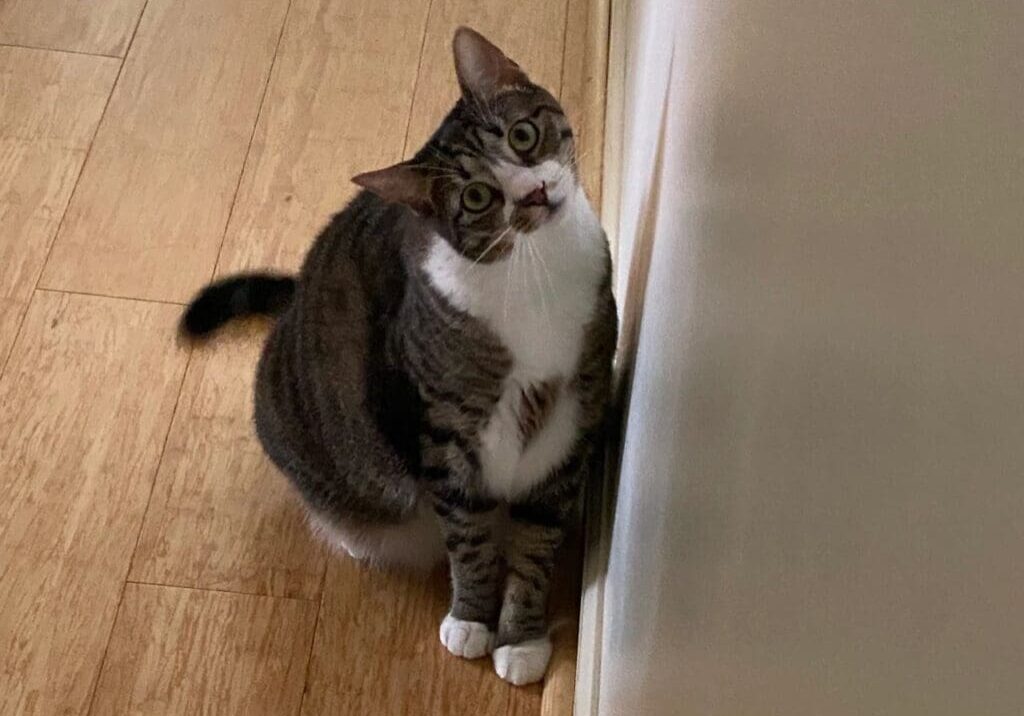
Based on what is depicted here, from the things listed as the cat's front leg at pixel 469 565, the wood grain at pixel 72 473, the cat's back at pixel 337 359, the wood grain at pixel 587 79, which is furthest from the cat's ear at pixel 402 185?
the wood grain at pixel 587 79

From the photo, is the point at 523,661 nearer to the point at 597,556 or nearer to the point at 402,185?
the point at 597,556

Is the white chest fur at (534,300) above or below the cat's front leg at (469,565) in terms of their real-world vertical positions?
above

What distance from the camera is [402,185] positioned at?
97cm

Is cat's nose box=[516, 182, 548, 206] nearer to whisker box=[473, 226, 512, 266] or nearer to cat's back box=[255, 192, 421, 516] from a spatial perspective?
whisker box=[473, 226, 512, 266]

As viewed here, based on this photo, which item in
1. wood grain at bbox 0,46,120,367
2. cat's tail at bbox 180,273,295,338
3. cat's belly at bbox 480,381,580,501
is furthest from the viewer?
wood grain at bbox 0,46,120,367

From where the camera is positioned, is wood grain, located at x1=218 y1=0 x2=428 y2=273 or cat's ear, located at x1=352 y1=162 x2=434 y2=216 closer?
cat's ear, located at x1=352 y1=162 x2=434 y2=216

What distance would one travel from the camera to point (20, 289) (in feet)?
5.09

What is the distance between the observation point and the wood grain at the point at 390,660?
1220 mm

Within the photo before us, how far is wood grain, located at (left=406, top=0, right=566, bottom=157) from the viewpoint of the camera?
5.89 feet

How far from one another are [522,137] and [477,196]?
2.5 inches

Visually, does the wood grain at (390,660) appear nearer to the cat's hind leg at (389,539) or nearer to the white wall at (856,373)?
the cat's hind leg at (389,539)

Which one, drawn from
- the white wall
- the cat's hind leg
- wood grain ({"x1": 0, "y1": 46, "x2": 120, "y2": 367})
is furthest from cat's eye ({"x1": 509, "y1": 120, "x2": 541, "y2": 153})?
wood grain ({"x1": 0, "y1": 46, "x2": 120, "y2": 367})

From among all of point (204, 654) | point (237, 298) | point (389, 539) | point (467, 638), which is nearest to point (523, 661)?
point (467, 638)

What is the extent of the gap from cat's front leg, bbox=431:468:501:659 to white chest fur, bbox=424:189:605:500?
0.06 m
